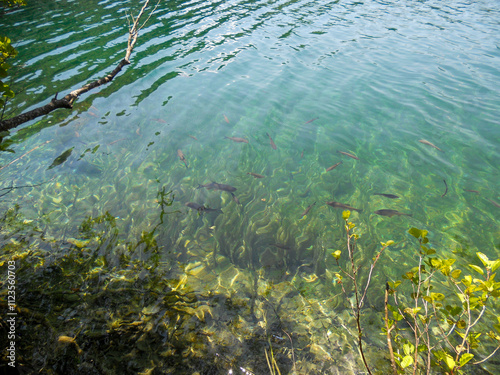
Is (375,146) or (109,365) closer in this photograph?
(109,365)

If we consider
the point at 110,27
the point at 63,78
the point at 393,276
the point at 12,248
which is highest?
the point at 110,27

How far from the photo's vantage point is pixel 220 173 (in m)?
7.22

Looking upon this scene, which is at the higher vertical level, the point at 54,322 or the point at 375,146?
the point at 54,322

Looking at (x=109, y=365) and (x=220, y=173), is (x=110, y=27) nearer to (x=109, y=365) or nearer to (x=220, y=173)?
(x=220, y=173)

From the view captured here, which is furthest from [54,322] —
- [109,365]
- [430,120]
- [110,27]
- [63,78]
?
[110,27]

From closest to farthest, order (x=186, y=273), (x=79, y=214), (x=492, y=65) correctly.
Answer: (x=186, y=273), (x=79, y=214), (x=492, y=65)

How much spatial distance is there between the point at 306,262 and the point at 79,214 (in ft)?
16.5

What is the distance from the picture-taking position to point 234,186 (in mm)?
6836

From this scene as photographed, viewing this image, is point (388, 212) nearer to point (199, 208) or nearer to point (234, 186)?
point (234, 186)

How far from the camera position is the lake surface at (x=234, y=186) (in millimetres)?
3943

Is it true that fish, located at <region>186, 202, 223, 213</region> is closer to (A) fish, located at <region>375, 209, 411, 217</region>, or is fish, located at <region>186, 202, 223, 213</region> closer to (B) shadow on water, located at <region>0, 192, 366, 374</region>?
(B) shadow on water, located at <region>0, 192, 366, 374</region>

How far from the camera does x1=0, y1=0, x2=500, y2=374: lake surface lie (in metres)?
3.94

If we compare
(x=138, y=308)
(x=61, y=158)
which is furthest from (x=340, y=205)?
(x=61, y=158)

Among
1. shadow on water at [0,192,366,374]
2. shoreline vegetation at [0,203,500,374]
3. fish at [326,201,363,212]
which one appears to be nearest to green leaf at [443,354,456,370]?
shoreline vegetation at [0,203,500,374]
